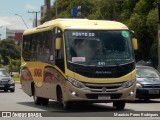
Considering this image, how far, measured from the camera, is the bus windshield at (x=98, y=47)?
17281mm

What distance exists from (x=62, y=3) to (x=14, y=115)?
2814 inches

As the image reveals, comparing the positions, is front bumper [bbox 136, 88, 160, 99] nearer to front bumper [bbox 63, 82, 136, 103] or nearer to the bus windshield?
the bus windshield

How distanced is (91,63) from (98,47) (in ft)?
2.16

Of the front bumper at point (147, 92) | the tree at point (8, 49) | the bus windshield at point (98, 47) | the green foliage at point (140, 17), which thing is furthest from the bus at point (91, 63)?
the tree at point (8, 49)

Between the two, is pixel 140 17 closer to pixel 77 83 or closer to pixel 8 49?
pixel 77 83

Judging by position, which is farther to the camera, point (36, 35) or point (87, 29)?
point (36, 35)

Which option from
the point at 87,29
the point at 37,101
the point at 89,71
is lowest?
the point at 37,101

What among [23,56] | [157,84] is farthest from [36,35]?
[157,84]

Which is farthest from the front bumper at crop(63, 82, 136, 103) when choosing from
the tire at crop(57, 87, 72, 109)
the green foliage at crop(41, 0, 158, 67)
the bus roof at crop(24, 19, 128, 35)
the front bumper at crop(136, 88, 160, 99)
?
the green foliage at crop(41, 0, 158, 67)

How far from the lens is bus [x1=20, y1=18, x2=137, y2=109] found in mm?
17062

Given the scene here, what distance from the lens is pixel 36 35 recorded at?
69.8 feet

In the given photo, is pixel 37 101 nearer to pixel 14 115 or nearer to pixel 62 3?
pixel 14 115

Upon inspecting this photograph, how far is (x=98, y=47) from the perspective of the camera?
17531mm

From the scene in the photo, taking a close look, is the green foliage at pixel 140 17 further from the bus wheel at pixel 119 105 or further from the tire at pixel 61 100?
the tire at pixel 61 100
